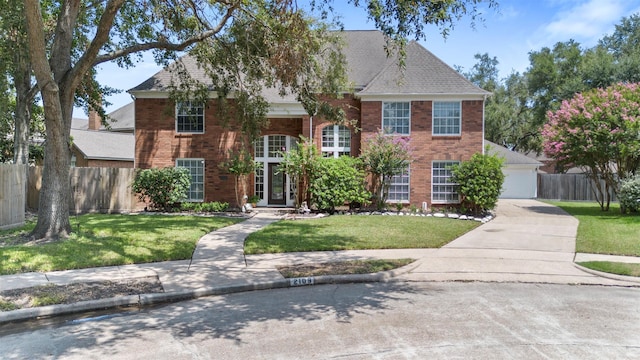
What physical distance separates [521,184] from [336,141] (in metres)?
20.1

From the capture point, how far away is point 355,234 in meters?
12.9

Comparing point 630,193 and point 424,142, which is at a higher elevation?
point 424,142

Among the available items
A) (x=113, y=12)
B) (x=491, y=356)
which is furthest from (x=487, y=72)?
(x=491, y=356)

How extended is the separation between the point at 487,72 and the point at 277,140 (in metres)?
39.3

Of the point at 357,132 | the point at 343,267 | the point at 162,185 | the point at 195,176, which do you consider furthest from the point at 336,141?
the point at 343,267

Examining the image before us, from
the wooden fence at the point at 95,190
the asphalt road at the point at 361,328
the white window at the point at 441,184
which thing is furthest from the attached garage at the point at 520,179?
the asphalt road at the point at 361,328

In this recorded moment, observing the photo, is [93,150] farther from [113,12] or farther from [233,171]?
[113,12]

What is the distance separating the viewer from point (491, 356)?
463 centimetres

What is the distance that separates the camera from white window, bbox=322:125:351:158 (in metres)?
20.5

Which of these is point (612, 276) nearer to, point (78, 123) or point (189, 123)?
point (189, 123)

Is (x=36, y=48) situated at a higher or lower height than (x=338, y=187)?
higher

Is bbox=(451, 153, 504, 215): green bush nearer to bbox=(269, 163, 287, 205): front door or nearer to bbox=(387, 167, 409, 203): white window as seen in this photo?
bbox=(387, 167, 409, 203): white window

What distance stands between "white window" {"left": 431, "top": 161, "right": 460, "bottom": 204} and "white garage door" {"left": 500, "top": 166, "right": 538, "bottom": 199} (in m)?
16.2

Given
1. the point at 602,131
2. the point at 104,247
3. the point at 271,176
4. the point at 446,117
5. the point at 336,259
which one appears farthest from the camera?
the point at 271,176
